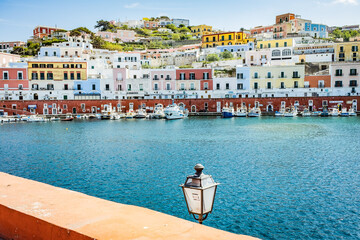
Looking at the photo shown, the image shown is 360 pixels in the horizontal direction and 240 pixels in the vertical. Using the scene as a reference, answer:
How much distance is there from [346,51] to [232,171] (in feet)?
183

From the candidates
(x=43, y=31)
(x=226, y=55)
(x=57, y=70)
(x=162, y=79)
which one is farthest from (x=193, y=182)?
(x=43, y=31)

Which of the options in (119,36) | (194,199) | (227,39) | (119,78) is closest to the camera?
(194,199)

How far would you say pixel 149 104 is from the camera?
59.8 meters

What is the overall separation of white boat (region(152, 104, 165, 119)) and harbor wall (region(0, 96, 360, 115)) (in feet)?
2.71

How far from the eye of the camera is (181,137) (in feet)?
108

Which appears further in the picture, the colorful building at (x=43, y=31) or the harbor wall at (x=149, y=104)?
the colorful building at (x=43, y=31)

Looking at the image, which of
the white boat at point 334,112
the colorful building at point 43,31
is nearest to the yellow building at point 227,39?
the white boat at point 334,112

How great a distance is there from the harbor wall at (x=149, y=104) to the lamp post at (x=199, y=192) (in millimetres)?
53778

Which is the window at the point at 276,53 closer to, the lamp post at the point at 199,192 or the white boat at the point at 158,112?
the white boat at the point at 158,112

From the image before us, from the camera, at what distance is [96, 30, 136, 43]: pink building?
339 ft

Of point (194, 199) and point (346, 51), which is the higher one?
point (346, 51)

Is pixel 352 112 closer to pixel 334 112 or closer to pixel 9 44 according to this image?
pixel 334 112

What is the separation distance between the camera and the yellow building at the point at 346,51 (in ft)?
208

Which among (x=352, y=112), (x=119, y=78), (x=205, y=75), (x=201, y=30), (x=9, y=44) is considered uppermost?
(x=201, y=30)
